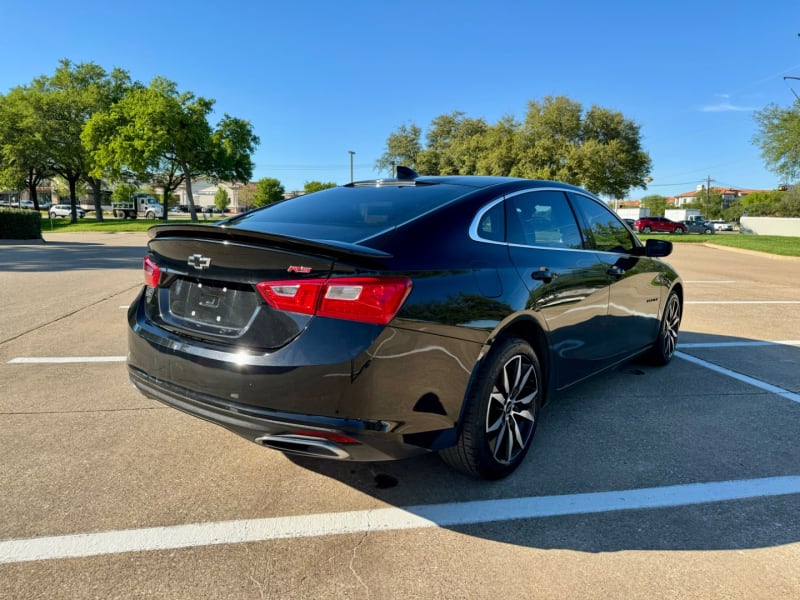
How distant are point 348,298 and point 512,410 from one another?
1.27m

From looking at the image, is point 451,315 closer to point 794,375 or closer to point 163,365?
point 163,365

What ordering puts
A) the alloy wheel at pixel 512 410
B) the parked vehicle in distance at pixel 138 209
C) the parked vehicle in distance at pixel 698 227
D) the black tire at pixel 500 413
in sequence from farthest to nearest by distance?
1. the parked vehicle in distance at pixel 138 209
2. the parked vehicle in distance at pixel 698 227
3. the alloy wheel at pixel 512 410
4. the black tire at pixel 500 413

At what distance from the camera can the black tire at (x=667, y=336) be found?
16.9 feet

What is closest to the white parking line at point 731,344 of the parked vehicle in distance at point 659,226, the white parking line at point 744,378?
the white parking line at point 744,378

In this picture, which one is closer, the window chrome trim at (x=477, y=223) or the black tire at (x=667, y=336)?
the window chrome trim at (x=477, y=223)

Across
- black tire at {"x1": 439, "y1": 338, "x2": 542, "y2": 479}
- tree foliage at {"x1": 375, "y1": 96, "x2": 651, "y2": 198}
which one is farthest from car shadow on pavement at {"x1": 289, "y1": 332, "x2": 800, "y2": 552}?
tree foliage at {"x1": 375, "y1": 96, "x2": 651, "y2": 198}

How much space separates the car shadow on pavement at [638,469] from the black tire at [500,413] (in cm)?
16

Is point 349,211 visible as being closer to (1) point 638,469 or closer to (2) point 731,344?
(1) point 638,469

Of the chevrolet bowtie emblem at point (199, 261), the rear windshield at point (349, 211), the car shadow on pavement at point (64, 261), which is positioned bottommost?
the car shadow on pavement at point (64, 261)

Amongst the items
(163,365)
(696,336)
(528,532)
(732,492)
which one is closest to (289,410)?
(163,365)

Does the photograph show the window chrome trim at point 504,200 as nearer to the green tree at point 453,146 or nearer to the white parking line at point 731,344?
the white parking line at point 731,344

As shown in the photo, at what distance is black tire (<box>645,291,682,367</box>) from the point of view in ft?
16.9

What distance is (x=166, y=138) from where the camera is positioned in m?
40.1

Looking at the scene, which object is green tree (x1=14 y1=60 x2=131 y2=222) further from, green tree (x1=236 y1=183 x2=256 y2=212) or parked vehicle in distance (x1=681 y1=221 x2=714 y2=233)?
green tree (x1=236 y1=183 x2=256 y2=212)
